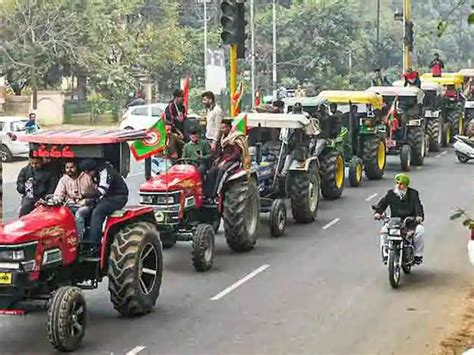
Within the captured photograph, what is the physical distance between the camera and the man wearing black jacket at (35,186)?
40.5ft

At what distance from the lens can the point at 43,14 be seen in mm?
48250

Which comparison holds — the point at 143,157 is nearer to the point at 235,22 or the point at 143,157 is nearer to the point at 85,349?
the point at 85,349

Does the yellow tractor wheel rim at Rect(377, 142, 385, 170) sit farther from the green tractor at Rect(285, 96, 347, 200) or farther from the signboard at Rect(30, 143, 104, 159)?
the signboard at Rect(30, 143, 104, 159)

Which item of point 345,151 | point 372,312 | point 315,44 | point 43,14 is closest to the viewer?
point 372,312

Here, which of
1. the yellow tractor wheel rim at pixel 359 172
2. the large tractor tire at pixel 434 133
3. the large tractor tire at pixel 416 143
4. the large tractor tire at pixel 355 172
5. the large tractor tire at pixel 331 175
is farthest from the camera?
the large tractor tire at pixel 434 133

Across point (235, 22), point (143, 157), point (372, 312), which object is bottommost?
point (372, 312)

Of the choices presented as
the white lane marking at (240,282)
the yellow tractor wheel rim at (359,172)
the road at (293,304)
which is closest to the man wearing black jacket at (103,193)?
the road at (293,304)

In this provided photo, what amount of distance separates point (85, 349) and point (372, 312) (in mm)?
3610

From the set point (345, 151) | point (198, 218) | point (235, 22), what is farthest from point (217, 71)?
point (198, 218)

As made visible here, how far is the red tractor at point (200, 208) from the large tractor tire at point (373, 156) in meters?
9.78

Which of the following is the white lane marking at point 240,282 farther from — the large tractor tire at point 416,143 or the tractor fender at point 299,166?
the large tractor tire at point 416,143

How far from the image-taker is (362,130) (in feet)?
86.6

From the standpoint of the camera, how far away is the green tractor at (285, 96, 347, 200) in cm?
2286

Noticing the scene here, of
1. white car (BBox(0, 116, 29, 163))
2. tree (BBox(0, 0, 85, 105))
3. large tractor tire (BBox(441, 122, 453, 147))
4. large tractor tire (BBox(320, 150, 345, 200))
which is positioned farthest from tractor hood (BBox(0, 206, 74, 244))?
tree (BBox(0, 0, 85, 105))
